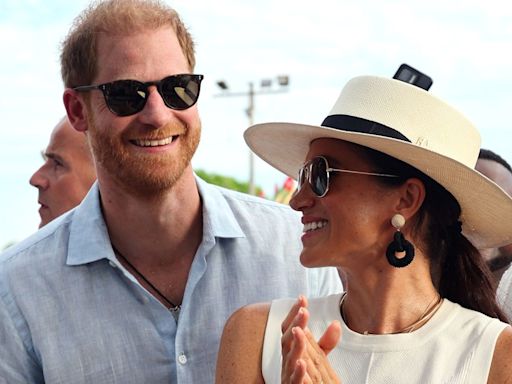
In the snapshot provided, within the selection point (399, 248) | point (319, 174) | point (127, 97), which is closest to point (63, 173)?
point (127, 97)

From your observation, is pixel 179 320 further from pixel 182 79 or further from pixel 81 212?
pixel 182 79

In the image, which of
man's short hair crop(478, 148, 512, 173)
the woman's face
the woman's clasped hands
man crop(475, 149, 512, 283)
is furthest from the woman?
man's short hair crop(478, 148, 512, 173)

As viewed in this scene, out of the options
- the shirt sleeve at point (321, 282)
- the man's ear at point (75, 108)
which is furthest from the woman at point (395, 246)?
the man's ear at point (75, 108)

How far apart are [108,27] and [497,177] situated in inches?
103

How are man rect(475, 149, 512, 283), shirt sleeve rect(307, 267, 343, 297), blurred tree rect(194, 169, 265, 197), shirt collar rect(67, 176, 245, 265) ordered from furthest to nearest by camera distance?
blurred tree rect(194, 169, 265, 197)
man rect(475, 149, 512, 283)
shirt sleeve rect(307, 267, 343, 297)
shirt collar rect(67, 176, 245, 265)

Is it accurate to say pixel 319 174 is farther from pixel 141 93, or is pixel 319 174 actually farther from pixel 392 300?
pixel 141 93

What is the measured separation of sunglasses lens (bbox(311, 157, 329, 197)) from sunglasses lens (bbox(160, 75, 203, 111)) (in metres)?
0.82

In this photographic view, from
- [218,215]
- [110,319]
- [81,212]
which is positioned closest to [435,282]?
[218,215]

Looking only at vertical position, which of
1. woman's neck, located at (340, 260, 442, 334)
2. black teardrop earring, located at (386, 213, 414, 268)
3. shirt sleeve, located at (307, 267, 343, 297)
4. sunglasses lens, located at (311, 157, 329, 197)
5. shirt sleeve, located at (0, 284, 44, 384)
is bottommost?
shirt sleeve, located at (0, 284, 44, 384)

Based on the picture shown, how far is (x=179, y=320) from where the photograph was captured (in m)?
3.89

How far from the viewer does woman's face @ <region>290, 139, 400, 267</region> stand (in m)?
3.32

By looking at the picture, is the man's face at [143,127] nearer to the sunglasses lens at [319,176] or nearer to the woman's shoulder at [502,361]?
the sunglasses lens at [319,176]

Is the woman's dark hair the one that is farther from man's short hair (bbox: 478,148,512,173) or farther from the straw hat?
man's short hair (bbox: 478,148,512,173)

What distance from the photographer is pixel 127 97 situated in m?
3.93
